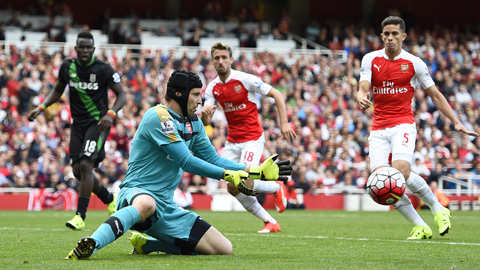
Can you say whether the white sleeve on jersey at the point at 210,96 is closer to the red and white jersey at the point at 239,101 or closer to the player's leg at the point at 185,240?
the red and white jersey at the point at 239,101

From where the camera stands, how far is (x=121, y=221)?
6.53 meters

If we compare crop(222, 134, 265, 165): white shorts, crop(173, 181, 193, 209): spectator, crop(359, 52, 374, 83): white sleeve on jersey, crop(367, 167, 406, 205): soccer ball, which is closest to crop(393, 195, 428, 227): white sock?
crop(367, 167, 406, 205): soccer ball

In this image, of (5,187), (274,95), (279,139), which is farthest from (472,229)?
(5,187)

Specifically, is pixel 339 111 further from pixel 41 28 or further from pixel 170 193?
pixel 170 193

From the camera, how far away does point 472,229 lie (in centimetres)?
1201

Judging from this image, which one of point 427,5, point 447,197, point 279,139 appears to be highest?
point 427,5

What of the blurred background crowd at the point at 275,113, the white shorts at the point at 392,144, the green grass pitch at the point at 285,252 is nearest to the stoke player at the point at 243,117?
the green grass pitch at the point at 285,252

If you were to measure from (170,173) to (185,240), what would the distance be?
62 centimetres

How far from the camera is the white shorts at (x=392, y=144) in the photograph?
32.3 ft

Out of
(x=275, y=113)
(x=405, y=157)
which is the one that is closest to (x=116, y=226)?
(x=405, y=157)

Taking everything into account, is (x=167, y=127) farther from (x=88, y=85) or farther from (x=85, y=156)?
(x=88, y=85)

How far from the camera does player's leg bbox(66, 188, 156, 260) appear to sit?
6.39 meters

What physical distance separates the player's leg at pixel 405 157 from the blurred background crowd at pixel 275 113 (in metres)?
11.4

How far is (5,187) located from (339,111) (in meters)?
10.4
